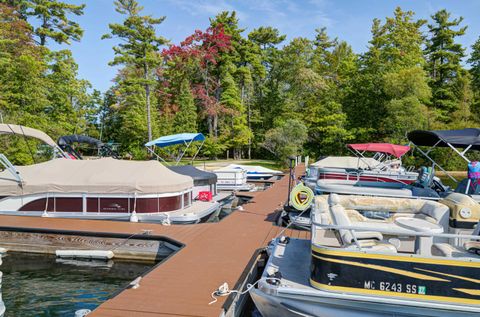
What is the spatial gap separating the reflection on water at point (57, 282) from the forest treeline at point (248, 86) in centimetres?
→ 1766

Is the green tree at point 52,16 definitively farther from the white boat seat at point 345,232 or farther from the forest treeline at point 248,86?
the white boat seat at point 345,232

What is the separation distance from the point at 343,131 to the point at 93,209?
29.4 meters

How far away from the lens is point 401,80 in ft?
110

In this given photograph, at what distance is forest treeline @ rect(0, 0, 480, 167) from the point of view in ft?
97.0

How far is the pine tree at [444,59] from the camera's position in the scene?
129 ft

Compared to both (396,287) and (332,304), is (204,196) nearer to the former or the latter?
(332,304)

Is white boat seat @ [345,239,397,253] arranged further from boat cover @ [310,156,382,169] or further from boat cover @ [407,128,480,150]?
boat cover @ [310,156,382,169]

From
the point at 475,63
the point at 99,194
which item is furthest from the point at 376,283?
the point at 475,63

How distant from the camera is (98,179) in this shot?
1066 cm

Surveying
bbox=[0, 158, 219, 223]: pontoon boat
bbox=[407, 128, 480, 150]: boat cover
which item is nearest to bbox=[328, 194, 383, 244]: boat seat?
bbox=[407, 128, 480, 150]: boat cover

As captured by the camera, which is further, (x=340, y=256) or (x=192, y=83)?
Answer: (x=192, y=83)

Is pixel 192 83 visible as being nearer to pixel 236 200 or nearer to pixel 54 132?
pixel 54 132

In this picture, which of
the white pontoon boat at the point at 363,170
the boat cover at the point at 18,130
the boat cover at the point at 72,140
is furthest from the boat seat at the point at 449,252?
the boat cover at the point at 72,140

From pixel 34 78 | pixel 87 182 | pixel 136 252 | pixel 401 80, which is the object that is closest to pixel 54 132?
pixel 34 78
